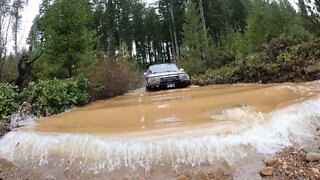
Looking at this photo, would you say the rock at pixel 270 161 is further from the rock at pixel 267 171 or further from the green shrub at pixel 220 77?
the green shrub at pixel 220 77

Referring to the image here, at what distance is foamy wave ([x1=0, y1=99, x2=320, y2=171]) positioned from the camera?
5020 millimetres

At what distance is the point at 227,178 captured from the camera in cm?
455

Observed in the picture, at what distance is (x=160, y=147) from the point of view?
514 centimetres

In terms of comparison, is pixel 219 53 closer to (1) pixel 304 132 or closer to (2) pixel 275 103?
(2) pixel 275 103

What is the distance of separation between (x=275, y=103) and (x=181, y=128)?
2647 mm

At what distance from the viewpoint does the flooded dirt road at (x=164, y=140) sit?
5008mm

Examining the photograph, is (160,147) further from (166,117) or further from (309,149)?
(309,149)

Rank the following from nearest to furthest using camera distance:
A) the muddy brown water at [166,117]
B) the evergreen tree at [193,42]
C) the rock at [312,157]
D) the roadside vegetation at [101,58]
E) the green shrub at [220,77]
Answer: the rock at [312,157]
the muddy brown water at [166,117]
the roadside vegetation at [101,58]
the green shrub at [220,77]
the evergreen tree at [193,42]

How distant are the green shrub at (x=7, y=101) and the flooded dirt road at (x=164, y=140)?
69.1 inches

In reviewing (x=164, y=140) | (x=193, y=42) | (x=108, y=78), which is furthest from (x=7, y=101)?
(x=193, y=42)

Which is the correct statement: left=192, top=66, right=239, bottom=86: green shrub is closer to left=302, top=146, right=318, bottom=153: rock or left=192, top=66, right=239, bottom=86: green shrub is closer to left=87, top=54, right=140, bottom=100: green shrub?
left=87, top=54, right=140, bottom=100: green shrub

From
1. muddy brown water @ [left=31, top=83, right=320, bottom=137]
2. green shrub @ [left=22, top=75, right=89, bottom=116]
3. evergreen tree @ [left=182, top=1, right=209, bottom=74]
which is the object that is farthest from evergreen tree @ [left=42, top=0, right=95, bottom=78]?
evergreen tree @ [left=182, top=1, right=209, bottom=74]

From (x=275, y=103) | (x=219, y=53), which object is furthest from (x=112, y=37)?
(x=275, y=103)

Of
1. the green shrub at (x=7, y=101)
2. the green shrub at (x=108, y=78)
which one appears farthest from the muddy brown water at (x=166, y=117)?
the green shrub at (x=108, y=78)
